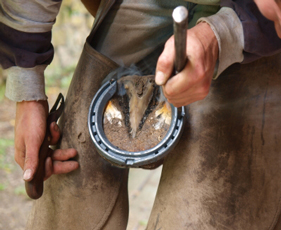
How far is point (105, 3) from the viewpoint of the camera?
40.3 inches

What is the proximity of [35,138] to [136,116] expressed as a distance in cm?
30

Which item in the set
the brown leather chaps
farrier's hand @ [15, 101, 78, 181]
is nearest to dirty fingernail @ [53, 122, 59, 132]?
farrier's hand @ [15, 101, 78, 181]

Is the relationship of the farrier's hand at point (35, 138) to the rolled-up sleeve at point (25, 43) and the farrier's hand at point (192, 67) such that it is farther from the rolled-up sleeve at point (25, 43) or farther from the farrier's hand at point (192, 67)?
the farrier's hand at point (192, 67)

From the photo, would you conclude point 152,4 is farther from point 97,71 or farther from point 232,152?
point 232,152

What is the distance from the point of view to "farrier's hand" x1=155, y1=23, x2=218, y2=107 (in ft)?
2.15

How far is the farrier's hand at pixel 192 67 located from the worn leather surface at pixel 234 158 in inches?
7.4

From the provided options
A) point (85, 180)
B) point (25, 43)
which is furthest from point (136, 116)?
point (25, 43)

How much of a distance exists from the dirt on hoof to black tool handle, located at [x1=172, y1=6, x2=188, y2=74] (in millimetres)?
276

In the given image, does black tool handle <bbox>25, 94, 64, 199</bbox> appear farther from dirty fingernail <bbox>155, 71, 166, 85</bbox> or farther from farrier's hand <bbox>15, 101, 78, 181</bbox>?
dirty fingernail <bbox>155, 71, 166, 85</bbox>

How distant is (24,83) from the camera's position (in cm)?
101

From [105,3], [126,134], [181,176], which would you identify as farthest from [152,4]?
[181,176]

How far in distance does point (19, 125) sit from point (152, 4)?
1.71ft

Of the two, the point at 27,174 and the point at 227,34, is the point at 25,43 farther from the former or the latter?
the point at 227,34

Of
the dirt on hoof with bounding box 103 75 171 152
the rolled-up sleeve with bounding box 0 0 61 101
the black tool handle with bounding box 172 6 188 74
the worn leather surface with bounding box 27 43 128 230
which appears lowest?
the worn leather surface with bounding box 27 43 128 230
